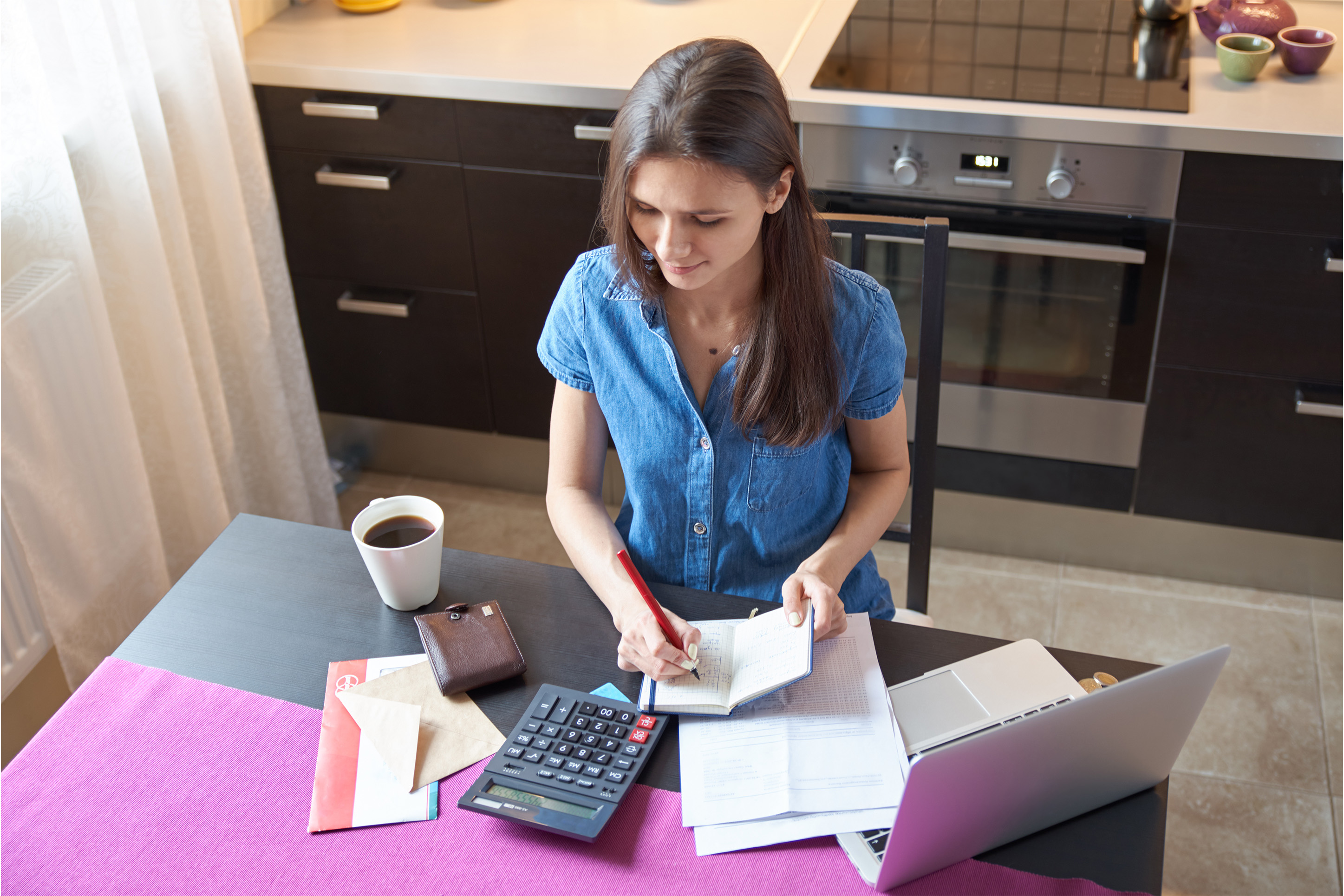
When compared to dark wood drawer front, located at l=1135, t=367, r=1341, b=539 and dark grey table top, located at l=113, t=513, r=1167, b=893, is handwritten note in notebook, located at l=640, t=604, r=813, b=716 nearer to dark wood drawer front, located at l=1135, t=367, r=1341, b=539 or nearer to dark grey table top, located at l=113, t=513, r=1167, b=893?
dark grey table top, located at l=113, t=513, r=1167, b=893

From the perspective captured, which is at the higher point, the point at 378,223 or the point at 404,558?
the point at 404,558

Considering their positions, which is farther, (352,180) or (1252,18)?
(352,180)

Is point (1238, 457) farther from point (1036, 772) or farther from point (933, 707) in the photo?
point (1036, 772)

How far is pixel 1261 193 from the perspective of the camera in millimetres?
1826

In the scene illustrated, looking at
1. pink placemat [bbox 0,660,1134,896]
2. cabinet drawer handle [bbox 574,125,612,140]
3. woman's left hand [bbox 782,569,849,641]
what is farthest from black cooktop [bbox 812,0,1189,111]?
pink placemat [bbox 0,660,1134,896]

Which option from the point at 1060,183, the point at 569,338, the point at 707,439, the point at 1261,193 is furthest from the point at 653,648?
the point at 1261,193

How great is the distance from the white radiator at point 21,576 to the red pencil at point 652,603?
1.00m

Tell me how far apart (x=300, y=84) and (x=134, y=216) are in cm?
46

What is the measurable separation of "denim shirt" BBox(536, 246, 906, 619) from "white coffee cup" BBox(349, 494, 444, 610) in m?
0.22

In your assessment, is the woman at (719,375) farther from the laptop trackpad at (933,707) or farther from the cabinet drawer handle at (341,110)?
the cabinet drawer handle at (341,110)

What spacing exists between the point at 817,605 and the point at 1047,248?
115 centimetres

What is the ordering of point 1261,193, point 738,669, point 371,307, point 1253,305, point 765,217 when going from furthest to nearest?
point 371,307
point 1253,305
point 1261,193
point 765,217
point 738,669

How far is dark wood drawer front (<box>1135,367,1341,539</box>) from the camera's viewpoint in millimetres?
2035

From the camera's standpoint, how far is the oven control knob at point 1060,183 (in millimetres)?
1881
